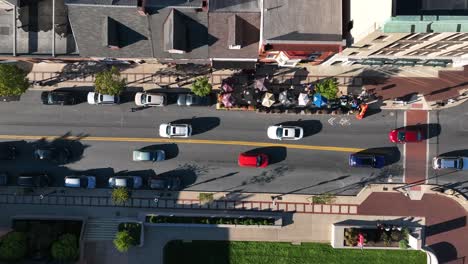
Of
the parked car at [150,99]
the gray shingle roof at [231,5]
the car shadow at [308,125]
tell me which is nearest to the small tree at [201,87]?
the parked car at [150,99]

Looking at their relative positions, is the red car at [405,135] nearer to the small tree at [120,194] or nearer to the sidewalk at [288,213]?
the sidewalk at [288,213]

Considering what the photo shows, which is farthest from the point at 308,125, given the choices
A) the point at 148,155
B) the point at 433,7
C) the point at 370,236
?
the point at 433,7

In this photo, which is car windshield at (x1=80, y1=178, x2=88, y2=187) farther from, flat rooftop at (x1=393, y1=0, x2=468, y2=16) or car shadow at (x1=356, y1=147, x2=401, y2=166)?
flat rooftop at (x1=393, y1=0, x2=468, y2=16)

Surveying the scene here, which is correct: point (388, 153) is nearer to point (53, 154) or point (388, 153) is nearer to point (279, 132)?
point (279, 132)

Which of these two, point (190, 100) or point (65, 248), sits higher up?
point (190, 100)

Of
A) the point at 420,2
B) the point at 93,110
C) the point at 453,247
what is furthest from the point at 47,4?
the point at 453,247
